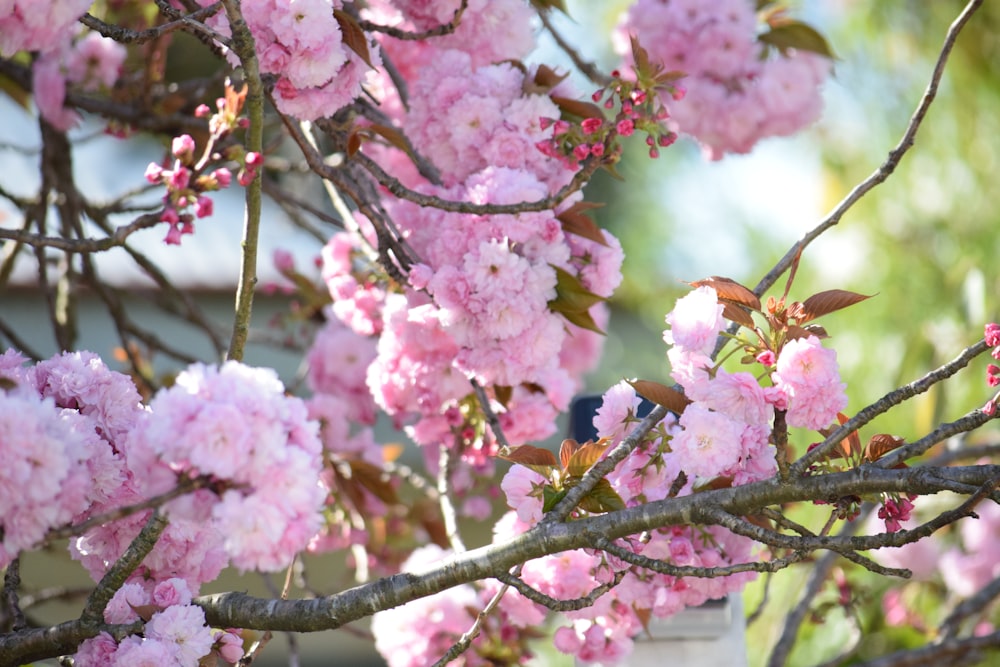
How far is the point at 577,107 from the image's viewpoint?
142 cm

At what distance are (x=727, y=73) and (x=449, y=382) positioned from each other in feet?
2.82

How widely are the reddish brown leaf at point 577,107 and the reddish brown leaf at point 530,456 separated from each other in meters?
0.51

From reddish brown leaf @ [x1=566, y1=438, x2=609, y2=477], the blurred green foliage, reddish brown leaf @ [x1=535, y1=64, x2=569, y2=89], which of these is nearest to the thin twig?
reddish brown leaf @ [x1=566, y1=438, x2=609, y2=477]

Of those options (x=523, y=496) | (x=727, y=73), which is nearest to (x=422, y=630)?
(x=523, y=496)

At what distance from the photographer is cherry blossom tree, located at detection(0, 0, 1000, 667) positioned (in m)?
0.84

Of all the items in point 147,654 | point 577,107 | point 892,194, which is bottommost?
point 147,654

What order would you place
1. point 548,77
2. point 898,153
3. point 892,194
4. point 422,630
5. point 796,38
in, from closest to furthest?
1. point 898,153
2. point 548,77
3. point 422,630
4. point 796,38
5. point 892,194

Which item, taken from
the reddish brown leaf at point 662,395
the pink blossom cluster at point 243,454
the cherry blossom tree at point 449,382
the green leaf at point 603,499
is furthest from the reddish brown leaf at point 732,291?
the pink blossom cluster at point 243,454

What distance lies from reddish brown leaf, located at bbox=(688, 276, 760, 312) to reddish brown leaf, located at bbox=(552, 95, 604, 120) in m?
0.47

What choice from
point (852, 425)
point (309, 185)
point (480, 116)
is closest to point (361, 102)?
point (480, 116)

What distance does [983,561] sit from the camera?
2744mm

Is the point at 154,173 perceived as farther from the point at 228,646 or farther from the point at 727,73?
the point at 727,73

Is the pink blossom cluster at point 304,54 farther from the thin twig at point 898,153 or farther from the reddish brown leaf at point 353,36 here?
the thin twig at point 898,153

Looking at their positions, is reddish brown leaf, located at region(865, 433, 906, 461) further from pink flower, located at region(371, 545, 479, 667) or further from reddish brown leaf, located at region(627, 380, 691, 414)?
pink flower, located at region(371, 545, 479, 667)
